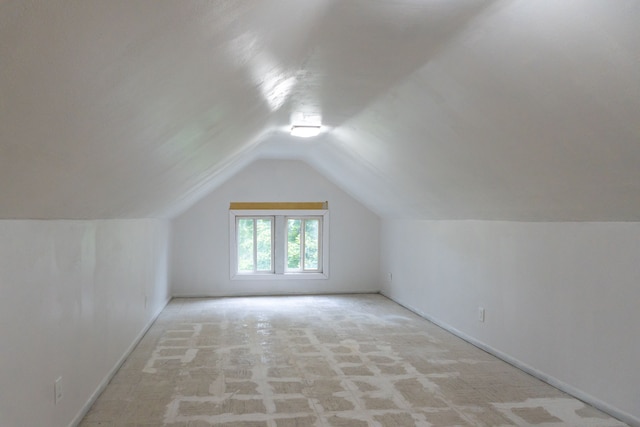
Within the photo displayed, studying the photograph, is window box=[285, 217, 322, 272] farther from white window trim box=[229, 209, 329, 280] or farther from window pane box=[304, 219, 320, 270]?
white window trim box=[229, 209, 329, 280]

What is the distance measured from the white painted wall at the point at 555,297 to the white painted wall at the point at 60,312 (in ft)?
10.8

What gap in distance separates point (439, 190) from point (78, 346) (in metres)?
3.39

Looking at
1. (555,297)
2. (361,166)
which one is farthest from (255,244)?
(555,297)

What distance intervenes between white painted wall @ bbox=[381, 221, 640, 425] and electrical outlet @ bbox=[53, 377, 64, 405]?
327cm

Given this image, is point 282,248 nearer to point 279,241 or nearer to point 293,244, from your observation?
point 279,241

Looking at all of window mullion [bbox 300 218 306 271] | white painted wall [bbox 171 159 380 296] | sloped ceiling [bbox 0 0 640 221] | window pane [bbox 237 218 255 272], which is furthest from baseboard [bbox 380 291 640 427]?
window pane [bbox 237 218 255 272]

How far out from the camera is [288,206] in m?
9.20

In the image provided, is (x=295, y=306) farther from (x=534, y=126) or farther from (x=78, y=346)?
(x=534, y=126)

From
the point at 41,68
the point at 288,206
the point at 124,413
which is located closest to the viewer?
the point at 41,68

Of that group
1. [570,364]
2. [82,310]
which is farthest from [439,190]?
[82,310]

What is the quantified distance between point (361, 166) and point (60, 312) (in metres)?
4.14

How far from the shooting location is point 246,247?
30.6 feet

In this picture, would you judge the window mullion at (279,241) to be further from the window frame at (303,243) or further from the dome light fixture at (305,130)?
the dome light fixture at (305,130)

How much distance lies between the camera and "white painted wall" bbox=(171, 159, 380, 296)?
29.3 ft
